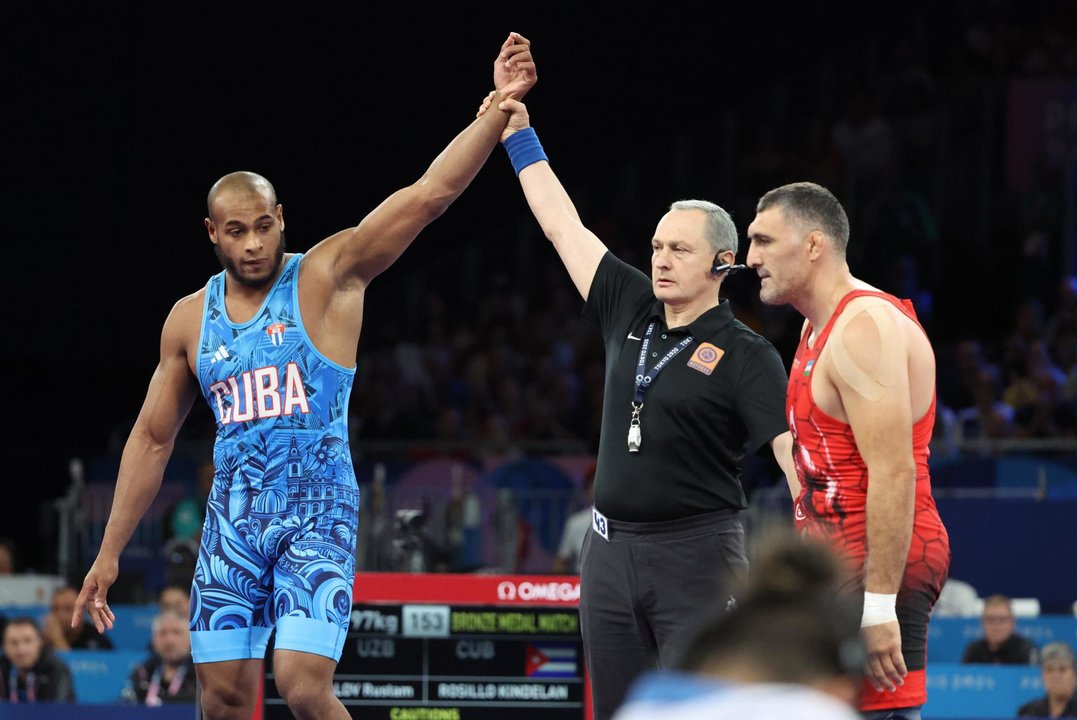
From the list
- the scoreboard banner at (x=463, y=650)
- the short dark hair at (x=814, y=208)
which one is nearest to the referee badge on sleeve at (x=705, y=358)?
the short dark hair at (x=814, y=208)

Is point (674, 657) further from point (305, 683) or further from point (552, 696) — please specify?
point (552, 696)

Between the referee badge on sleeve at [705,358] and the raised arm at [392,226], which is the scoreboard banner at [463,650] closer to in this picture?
the raised arm at [392,226]

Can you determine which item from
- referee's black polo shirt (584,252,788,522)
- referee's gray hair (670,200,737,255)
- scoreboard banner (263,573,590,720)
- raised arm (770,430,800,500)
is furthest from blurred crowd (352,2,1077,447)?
raised arm (770,430,800,500)

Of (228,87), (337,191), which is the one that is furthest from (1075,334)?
(228,87)

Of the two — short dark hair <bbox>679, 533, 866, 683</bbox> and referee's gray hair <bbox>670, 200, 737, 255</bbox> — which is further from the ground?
referee's gray hair <bbox>670, 200, 737, 255</bbox>

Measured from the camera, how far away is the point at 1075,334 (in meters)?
12.4

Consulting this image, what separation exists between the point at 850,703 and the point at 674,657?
2.58 m

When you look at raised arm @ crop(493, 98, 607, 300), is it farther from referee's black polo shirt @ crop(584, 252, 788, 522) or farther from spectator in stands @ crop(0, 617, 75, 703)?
spectator in stands @ crop(0, 617, 75, 703)

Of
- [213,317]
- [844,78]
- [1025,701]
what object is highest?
[844,78]

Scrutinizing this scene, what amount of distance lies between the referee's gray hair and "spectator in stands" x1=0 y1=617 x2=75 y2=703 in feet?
16.1

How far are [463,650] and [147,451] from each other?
73.4 inches

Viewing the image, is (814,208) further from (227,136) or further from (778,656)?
(227,136)

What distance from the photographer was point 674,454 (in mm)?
4324

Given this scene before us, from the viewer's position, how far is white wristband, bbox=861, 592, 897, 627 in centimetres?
362
